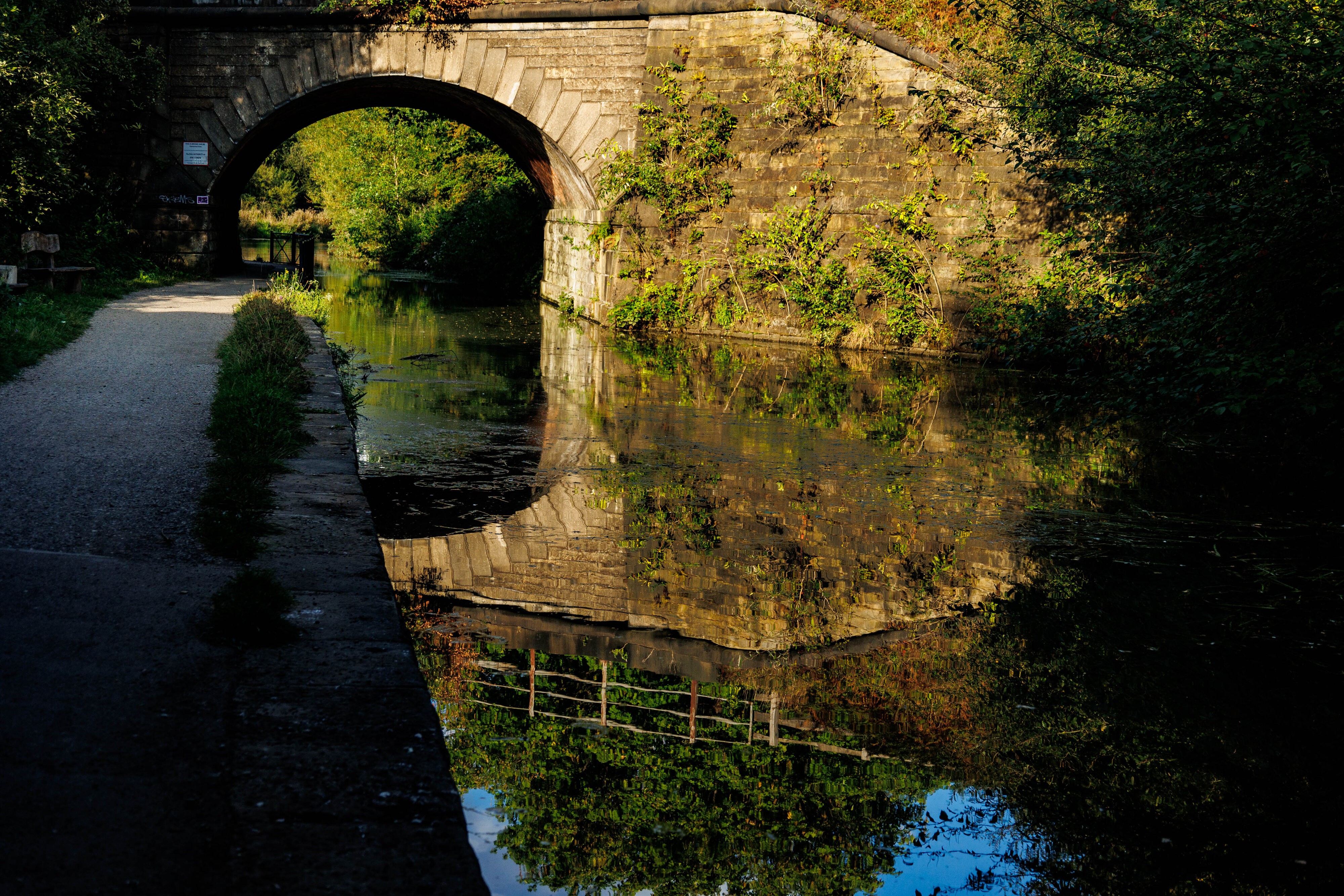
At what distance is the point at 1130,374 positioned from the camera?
691 cm

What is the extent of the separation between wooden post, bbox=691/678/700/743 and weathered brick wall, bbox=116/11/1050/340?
36.9 feet

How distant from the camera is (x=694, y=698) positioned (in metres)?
3.70

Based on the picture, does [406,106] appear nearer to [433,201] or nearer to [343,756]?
[433,201]

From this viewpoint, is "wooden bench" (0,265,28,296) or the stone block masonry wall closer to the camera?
"wooden bench" (0,265,28,296)

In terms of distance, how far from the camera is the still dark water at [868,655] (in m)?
2.84

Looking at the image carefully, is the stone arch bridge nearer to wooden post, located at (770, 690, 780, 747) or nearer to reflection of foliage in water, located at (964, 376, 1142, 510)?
reflection of foliage in water, located at (964, 376, 1142, 510)

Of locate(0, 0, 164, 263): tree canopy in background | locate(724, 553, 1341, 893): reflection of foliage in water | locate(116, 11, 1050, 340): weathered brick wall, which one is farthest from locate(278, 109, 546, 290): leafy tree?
locate(724, 553, 1341, 893): reflection of foliage in water

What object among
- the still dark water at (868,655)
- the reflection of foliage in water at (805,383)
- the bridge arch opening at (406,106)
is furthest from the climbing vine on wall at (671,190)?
the still dark water at (868,655)

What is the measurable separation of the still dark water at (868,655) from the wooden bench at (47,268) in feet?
24.4

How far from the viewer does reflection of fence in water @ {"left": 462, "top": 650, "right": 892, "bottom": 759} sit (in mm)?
3383

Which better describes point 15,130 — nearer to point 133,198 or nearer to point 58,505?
point 133,198

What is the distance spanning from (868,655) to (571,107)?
14.2 meters

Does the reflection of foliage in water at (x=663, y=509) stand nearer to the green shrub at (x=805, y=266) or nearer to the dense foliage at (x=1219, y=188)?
the dense foliage at (x=1219, y=188)

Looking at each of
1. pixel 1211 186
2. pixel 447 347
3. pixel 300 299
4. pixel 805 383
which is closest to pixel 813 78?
pixel 805 383
